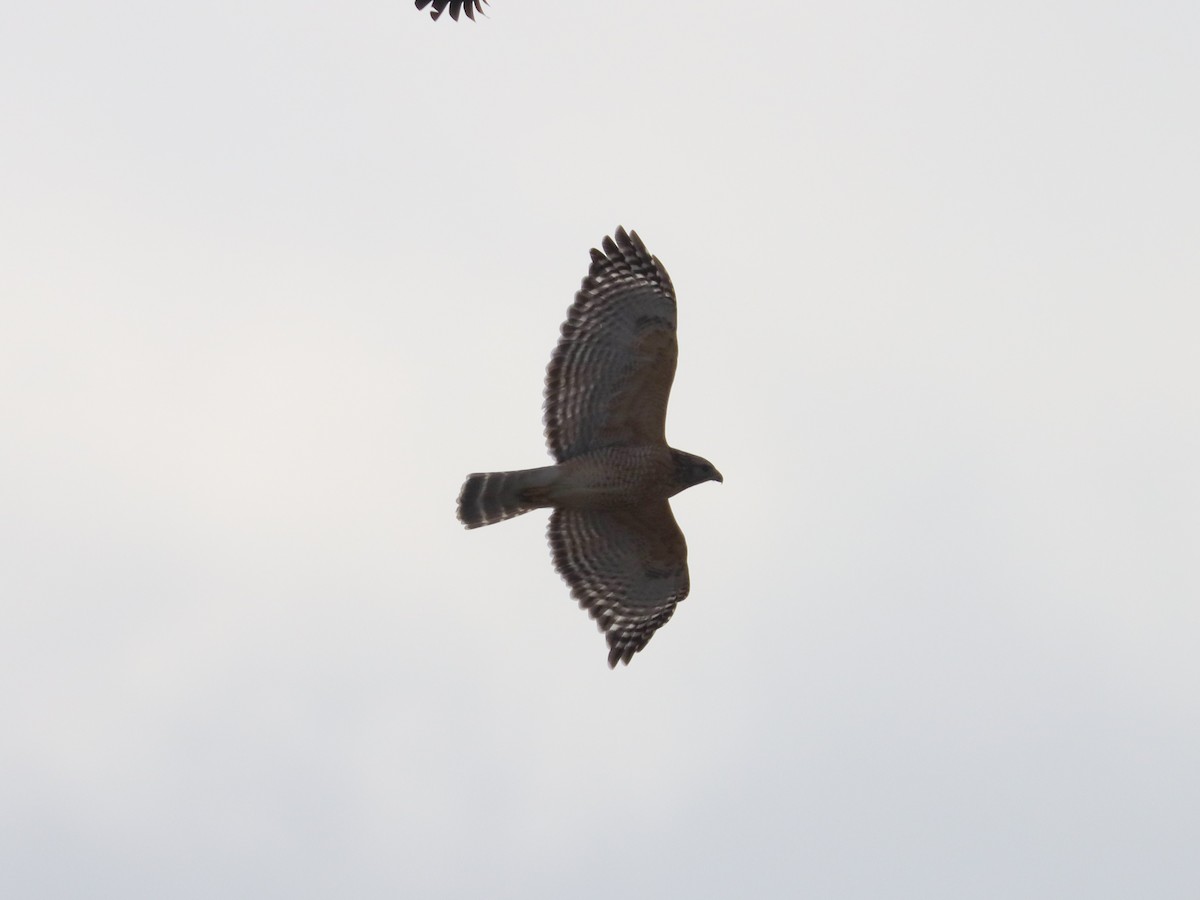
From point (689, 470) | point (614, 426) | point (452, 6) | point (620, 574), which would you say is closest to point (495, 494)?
point (614, 426)

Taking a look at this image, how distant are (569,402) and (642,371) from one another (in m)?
0.64

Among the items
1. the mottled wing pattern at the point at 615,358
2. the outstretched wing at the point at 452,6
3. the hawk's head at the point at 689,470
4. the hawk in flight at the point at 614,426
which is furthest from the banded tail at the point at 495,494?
the outstretched wing at the point at 452,6

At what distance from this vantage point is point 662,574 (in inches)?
554

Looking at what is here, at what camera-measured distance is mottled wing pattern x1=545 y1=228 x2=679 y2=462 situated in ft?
43.2

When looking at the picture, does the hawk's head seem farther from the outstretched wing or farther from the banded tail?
the outstretched wing

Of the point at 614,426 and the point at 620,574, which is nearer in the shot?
the point at 614,426

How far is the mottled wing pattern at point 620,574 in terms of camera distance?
14.0m

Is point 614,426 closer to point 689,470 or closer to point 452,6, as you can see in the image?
point 689,470

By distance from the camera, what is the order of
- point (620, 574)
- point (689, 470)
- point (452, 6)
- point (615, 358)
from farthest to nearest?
point (620, 574)
point (689, 470)
point (615, 358)
point (452, 6)

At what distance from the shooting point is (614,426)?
13.5 m

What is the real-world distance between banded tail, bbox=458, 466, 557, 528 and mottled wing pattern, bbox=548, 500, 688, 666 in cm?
57

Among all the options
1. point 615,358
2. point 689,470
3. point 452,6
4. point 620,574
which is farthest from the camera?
point 620,574

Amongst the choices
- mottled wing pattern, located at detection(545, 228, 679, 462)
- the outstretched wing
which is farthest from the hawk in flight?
the outstretched wing

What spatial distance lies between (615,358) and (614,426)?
0.53 m
